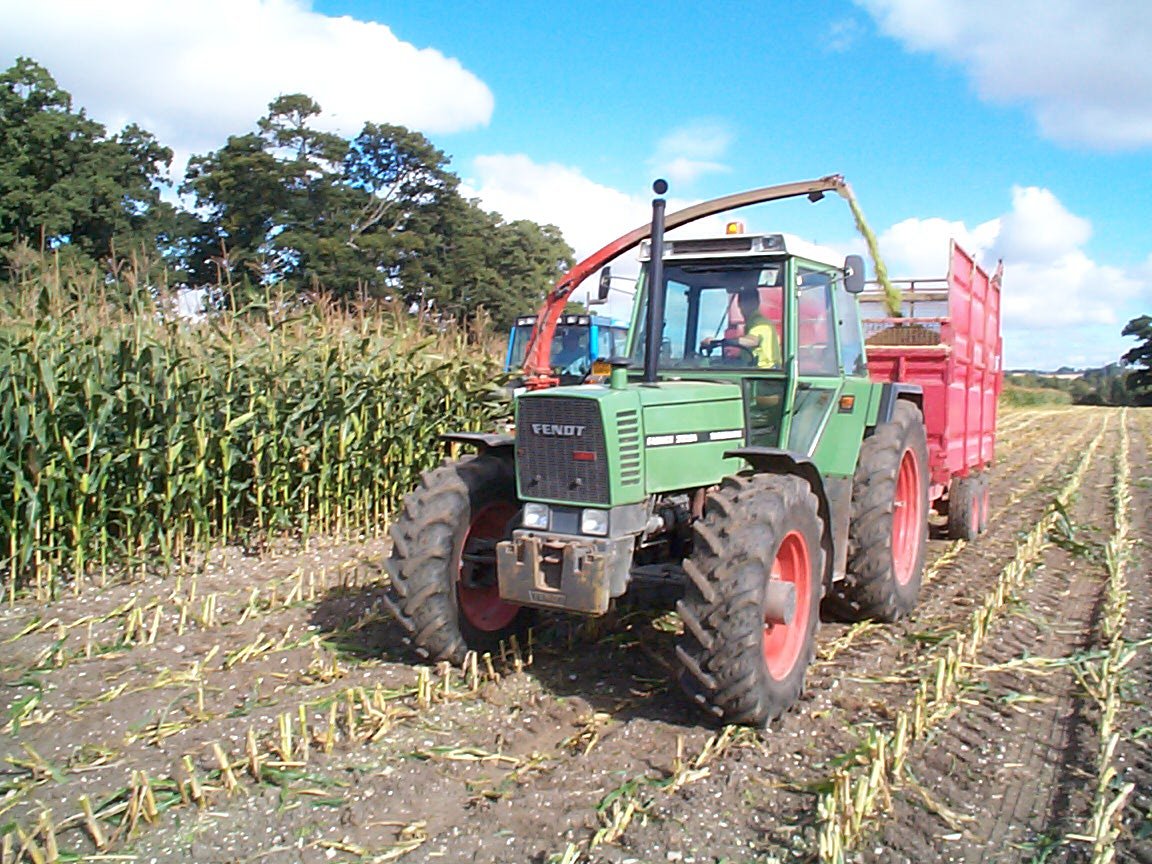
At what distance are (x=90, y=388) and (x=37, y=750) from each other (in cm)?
A: 305

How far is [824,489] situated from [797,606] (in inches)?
34.5

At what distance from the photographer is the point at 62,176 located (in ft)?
82.4

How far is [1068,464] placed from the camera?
619 inches

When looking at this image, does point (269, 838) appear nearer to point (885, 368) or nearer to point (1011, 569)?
point (1011, 569)

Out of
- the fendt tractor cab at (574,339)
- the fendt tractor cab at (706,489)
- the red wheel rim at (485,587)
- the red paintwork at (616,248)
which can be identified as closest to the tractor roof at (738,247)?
the fendt tractor cab at (706,489)

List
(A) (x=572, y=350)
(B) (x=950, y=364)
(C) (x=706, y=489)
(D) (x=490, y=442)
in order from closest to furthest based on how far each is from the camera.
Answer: (C) (x=706, y=489), (D) (x=490, y=442), (B) (x=950, y=364), (A) (x=572, y=350)

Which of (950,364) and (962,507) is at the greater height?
(950,364)

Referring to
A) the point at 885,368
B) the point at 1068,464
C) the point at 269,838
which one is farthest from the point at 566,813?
the point at 1068,464

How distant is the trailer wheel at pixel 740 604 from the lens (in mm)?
4199

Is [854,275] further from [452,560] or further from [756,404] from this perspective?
[452,560]

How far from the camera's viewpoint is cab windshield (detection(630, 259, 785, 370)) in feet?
18.4

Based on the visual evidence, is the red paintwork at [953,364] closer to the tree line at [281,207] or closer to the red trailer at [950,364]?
the red trailer at [950,364]

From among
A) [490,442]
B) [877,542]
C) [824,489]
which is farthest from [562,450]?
[877,542]

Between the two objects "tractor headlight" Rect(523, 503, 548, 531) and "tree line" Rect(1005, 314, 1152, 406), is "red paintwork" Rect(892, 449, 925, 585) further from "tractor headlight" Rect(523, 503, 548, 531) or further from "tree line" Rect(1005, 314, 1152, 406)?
"tree line" Rect(1005, 314, 1152, 406)
